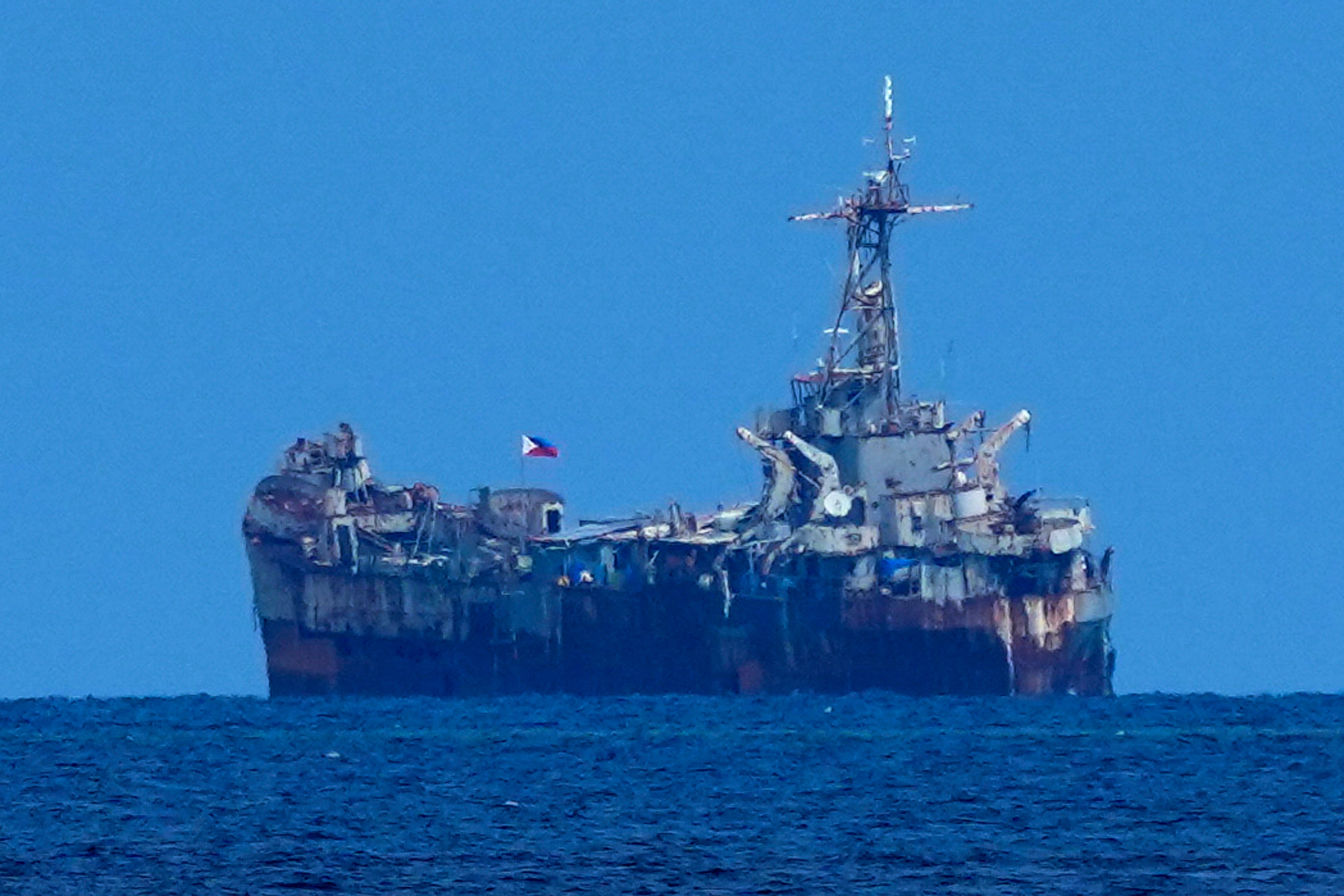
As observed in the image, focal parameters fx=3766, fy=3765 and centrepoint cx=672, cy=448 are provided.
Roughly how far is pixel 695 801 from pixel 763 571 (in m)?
32.9

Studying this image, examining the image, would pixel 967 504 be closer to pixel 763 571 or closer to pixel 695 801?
pixel 763 571

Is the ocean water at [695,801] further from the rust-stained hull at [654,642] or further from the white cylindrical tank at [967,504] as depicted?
the white cylindrical tank at [967,504]

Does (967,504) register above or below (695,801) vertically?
above

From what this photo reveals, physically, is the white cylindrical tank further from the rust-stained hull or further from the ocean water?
the ocean water

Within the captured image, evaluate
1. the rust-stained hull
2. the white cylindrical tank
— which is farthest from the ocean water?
the white cylindrical tank

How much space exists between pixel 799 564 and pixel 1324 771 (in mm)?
28096

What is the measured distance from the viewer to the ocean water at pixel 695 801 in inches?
2375

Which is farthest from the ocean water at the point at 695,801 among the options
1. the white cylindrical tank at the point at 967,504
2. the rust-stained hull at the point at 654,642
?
the white cylindrical tank at the point at 967,504

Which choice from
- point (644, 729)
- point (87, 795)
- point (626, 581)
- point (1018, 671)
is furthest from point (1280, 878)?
point (626, 581)

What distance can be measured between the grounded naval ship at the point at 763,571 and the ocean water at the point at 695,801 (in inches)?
71.0

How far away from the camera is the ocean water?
60312mm

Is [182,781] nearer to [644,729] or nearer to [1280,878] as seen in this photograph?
[644,729]

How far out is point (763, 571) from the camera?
4163 inches

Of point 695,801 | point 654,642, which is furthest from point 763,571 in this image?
point 695,801
